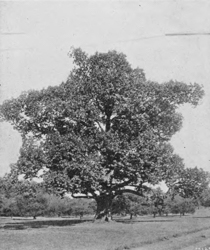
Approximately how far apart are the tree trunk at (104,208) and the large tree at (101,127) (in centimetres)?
9

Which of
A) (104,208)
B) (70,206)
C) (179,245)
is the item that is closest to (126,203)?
(104,208)

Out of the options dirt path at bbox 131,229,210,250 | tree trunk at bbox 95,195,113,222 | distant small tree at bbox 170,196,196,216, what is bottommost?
dirt path at bbox 131,229,210,250

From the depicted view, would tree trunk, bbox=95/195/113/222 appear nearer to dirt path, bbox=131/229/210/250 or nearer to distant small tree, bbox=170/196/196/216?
dirt path, bbox=131/229/210/250

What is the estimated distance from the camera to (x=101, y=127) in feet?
105

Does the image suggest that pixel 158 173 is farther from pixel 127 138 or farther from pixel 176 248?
pixel 176 248

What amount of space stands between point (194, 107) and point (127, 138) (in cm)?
753

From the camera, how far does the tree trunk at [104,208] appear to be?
32.6 m

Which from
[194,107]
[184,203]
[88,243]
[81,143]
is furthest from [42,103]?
[184,203]

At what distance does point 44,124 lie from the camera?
32.4 metres

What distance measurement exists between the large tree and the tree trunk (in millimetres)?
92

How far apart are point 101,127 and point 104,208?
7.62 metres

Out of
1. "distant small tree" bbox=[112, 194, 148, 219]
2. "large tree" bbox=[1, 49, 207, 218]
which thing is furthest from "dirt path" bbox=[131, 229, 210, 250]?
"distant small tree" bbox=[112, 194, 148, 219]

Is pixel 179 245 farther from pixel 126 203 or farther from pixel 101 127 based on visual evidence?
pixel 126 203

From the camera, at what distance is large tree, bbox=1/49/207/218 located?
29141 millimetres
